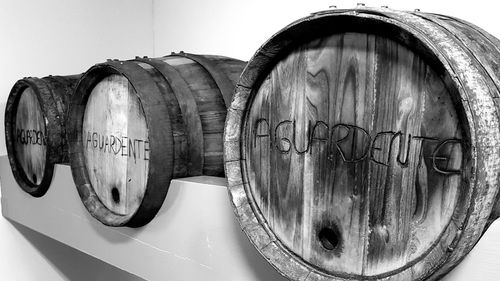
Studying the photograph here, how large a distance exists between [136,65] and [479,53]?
3.44 feet

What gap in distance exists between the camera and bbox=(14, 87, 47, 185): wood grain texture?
2328 mm

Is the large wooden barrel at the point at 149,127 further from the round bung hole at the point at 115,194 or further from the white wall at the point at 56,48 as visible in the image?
the white wall at the point at 56,48

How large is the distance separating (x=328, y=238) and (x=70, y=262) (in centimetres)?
250

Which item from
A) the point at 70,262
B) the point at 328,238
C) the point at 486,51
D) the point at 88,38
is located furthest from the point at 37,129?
the point at 486,51

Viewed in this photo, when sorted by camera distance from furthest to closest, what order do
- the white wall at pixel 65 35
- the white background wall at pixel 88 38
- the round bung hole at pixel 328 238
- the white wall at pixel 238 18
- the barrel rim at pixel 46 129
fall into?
the white wall at pixel 65 35 < the white background wall at pixel 88 38 < the barrel rim at pixel 46 129 < the white wall at pixel 238 18 < the round bung hole at pixel 328 238

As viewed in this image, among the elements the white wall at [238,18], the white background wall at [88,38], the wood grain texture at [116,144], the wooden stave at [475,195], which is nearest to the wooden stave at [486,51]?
the wooden stave at [475,195]

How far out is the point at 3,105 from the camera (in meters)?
2.82

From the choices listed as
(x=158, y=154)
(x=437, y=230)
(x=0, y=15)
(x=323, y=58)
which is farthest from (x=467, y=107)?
(x=0, y=15)

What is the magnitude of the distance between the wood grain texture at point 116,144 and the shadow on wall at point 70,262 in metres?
1.32

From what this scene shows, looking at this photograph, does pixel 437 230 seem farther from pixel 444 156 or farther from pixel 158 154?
pixel 158 154

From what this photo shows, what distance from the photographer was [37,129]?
237 centimetres

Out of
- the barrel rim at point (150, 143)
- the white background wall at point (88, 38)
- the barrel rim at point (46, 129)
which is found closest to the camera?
the barrel rim at point (150, 143)

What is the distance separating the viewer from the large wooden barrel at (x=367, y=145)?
87cm

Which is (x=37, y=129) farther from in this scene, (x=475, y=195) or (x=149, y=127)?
(x=475, y=195)
